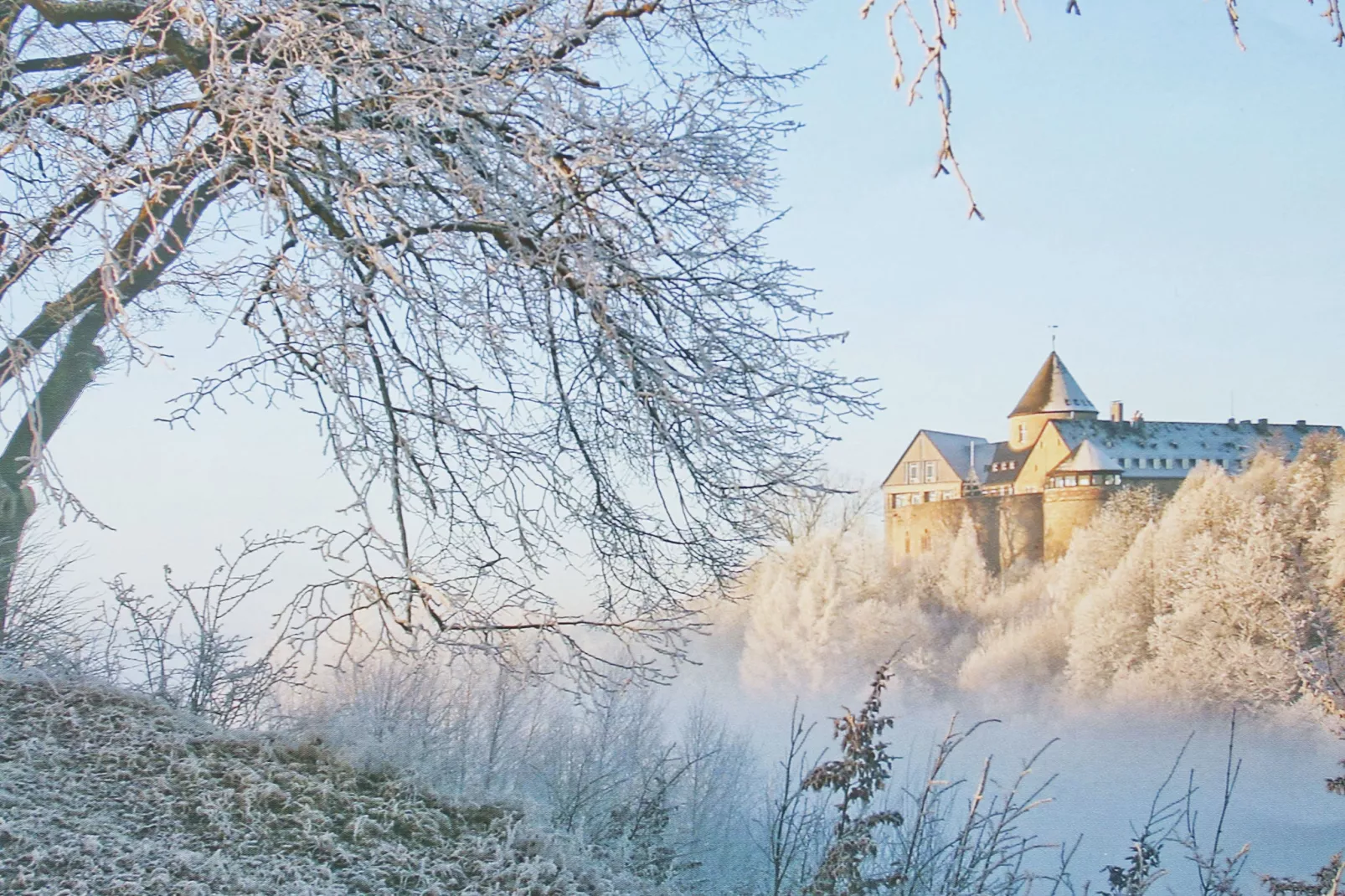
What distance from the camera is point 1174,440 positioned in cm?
951

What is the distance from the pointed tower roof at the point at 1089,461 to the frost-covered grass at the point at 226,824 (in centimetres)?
669

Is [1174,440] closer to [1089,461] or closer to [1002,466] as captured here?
[1089,461]

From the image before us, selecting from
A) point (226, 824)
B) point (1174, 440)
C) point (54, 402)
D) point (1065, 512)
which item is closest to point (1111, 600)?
point (1065, 512)

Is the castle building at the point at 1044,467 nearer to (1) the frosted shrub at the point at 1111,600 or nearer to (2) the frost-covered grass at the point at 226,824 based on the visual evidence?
(1) the frosted shrub at the point at 1111,600

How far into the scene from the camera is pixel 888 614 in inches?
347

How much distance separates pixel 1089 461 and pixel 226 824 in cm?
779

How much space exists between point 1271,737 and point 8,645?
25.4ft

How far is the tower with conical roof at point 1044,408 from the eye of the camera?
8.86 metres

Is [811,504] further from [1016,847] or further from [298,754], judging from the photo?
[298,754]

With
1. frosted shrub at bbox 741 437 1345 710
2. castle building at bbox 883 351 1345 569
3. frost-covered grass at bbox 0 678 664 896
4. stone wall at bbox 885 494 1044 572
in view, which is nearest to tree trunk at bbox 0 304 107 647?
frost-covered grass at bbox 0 678 664 896

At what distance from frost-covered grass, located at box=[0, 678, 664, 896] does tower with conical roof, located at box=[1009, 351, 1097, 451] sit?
6.25 m

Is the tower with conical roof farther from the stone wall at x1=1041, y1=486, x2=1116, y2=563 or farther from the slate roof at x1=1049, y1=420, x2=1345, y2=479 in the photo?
the stone wall at x1=1041, y1=486, x2=1116, y2=563

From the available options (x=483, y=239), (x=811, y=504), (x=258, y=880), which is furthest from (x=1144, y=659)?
(x=258, y=880)

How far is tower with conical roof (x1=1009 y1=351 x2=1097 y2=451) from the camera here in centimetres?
886
